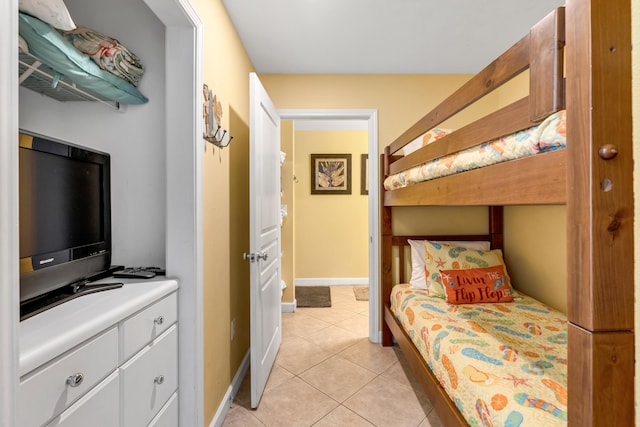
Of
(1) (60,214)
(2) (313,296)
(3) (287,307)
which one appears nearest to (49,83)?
(1) (60,214)

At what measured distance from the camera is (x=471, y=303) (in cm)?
203

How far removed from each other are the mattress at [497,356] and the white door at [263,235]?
940 millimetres

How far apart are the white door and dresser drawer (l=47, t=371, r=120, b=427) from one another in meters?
0.89

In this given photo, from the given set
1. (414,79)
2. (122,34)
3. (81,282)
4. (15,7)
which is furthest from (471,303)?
(122,34)

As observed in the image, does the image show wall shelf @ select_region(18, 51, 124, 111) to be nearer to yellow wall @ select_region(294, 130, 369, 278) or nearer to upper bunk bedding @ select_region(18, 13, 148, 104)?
upper bunk bedding @ select_region(18, 13, 148, 104)

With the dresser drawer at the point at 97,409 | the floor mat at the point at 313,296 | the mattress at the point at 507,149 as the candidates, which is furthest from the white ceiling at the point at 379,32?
the floor mat at the point at 313,296

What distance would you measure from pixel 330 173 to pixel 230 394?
3294mm

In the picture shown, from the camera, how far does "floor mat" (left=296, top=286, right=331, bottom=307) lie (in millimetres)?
3699

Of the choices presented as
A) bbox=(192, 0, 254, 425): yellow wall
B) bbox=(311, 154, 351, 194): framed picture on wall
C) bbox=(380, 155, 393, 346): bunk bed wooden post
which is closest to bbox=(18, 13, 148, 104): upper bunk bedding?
bbox=(192, 0, 254, 425): yellow wall

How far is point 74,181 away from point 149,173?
365 mm

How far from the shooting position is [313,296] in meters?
4.01

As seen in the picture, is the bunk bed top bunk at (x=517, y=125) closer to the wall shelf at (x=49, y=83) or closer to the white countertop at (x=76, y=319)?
the white countertop at (x=76, y=319)

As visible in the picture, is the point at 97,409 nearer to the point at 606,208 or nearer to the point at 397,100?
the point at 606,208

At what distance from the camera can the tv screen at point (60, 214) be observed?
35.4 inches
